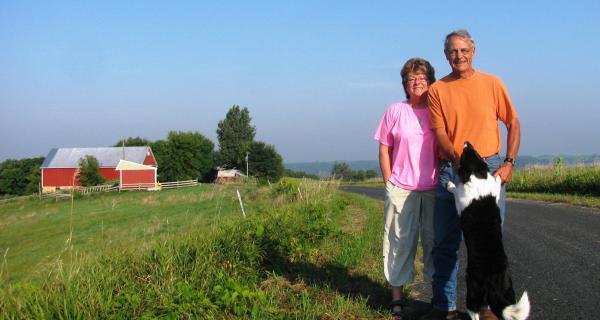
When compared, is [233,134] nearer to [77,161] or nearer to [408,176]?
[77,161]

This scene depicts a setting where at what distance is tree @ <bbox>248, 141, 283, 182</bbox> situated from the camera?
75.6 meters

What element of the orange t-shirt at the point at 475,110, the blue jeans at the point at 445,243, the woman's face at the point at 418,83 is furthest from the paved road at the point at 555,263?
the woman's face at the point at 418,83

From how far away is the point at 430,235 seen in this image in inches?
158

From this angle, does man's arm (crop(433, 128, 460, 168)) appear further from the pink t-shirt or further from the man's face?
the man's face

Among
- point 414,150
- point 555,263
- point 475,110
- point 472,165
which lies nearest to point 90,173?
point 555,263

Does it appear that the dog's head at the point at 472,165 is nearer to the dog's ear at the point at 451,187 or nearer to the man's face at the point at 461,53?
the dog's ear at the point at 451,187

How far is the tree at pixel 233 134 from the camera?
285 ft

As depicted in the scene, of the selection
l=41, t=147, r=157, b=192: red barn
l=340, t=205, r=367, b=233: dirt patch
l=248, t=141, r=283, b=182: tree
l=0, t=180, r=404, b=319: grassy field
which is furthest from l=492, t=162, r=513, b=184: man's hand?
l=248, t=141, r=283, b=182: tree

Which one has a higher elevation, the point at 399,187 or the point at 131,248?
the point at 399,187

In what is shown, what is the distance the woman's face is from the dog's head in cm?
80

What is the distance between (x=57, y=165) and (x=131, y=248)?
222 feet

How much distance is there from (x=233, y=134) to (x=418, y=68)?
284ft

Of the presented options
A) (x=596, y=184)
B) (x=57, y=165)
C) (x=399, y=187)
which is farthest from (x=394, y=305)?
(x=57, y=165)

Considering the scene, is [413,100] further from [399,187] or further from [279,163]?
[279,163]
